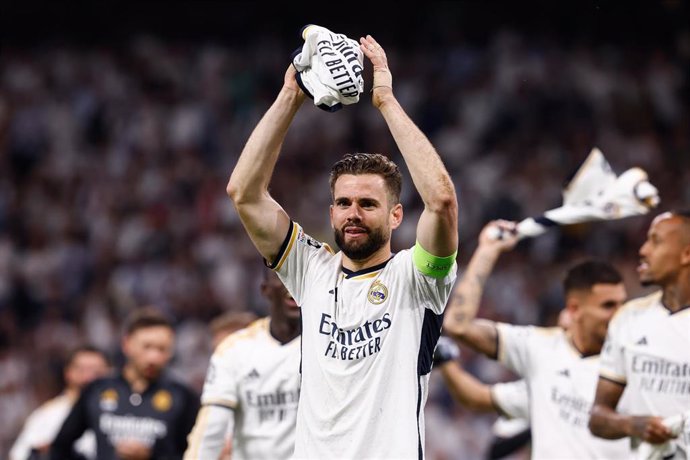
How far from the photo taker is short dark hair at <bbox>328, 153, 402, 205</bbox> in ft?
17.0

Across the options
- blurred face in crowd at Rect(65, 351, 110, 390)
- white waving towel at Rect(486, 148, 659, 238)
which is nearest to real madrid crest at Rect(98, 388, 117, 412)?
blurred face in crowd at Rect(65, 351, 110, 390)

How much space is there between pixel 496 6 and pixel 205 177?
16.3 ft

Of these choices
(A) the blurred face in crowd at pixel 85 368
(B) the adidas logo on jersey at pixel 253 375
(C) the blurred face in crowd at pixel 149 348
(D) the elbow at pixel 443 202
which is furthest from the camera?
(A) the blurred face in crowd at pixel 85 368

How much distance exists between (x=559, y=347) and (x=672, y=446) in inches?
54.1

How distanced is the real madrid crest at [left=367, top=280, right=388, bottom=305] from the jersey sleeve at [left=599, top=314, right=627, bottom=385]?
2008 mm

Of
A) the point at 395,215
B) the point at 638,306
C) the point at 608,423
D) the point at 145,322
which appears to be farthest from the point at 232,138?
the point at 395,215

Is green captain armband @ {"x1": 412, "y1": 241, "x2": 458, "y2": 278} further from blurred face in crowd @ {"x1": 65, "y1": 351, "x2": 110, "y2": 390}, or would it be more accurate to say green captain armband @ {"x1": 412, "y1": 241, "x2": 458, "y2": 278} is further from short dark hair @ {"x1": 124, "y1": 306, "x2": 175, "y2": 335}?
blurred face in crowd @ {"x1": 65, "y1": 351, "x2": 110, "y2": 390}

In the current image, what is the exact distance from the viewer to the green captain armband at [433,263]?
4.96m

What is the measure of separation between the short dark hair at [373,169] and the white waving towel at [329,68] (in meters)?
0.28

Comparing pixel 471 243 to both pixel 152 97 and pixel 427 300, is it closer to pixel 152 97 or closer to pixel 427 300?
pixel 152 97

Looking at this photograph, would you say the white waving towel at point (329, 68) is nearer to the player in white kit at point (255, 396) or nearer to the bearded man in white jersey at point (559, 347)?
the player in white kit at point (255, 396)

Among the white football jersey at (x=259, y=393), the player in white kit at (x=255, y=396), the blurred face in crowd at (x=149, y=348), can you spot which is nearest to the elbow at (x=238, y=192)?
the player in white kit at (x=255, y=396)

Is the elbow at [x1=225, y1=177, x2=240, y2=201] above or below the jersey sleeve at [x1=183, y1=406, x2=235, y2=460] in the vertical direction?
above

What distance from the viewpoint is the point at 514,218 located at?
14266mm
